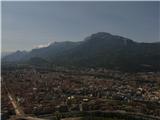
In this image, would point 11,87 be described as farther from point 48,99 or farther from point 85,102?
point 85,102

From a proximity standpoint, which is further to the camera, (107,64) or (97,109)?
(107,64)

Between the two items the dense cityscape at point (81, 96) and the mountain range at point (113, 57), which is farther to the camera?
the mountain range at point (113, 57)

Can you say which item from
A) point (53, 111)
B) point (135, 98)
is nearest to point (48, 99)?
point (53, 111)

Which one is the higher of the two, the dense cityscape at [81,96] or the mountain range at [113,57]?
the mountain range at [113,57]

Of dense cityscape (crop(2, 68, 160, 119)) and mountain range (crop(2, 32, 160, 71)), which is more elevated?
mountain range (crop(2, 32, 160, 71))

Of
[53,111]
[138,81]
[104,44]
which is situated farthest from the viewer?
[104,44]

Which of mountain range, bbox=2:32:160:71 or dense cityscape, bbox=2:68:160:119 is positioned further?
mountain range, bbox=2:32:160:71

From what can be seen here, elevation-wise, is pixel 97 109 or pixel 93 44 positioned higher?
pixel 93 44

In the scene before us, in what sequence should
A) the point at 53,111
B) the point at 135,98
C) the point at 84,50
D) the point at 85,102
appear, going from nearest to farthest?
the point at 53,111, the point at 85,102, the point at 135,98, the point at 84,50

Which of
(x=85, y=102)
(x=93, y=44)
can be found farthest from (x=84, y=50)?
(x=85, y=102)

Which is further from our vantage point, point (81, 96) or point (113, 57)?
point (113, 57)

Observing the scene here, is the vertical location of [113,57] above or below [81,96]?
above
